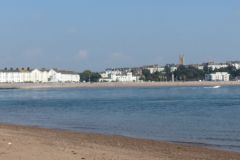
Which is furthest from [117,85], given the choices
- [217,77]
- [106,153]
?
[106,153]

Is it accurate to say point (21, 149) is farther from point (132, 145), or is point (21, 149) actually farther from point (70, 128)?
point (70, 128)

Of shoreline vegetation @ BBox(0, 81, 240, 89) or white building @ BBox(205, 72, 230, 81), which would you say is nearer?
shoreline vegetation @ BBox(0, 81, 240, 89)

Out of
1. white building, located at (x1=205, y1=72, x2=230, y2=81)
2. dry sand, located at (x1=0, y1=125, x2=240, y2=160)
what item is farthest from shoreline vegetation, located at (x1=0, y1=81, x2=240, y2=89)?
dry sand, located at (x1=0, y1=125, x2=240, y2=160)

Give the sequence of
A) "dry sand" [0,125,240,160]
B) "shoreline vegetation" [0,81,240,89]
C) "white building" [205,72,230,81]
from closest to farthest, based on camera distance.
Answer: "dry sand" [0,125,240,160], "shoreline vegetation" [0,81,240,89], "white building" [205,72,230,81]

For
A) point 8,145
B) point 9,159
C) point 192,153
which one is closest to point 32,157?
point 9,159

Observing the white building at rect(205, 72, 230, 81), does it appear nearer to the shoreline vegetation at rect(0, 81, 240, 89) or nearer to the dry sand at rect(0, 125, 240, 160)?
the shoreline vegetation at rect(0, 81, 240, 89)

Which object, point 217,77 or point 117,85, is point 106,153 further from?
point 217,77

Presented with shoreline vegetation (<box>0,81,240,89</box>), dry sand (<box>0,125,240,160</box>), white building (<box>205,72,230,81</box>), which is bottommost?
dry sand (<box>0,125,240,160</box>)

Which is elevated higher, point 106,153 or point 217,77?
point 217,77

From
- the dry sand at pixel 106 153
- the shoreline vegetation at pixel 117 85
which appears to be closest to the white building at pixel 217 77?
the shoreline vegetation at pixel 117 85

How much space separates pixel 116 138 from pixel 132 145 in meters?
2.93

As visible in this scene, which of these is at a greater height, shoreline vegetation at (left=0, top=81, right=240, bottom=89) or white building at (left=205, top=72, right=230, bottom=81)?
white building at (left=205, top=72, right=230, bottom=81)

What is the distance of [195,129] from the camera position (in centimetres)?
2375

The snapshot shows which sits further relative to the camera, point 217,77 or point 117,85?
point 217,77
